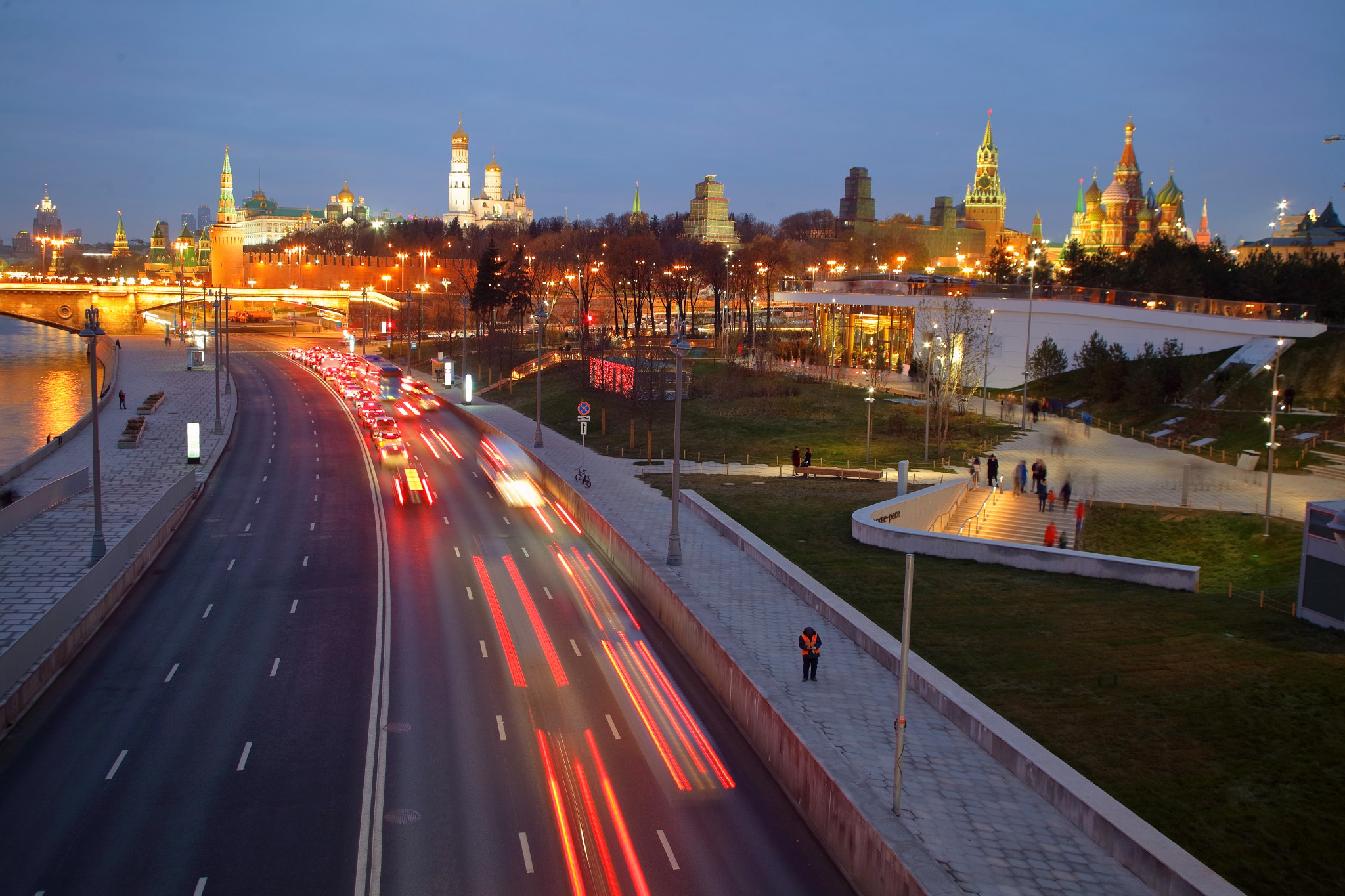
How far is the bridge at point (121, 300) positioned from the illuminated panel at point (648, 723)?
108 metres

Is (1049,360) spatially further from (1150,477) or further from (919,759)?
(919,759)

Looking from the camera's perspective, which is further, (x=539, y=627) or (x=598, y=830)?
(x=539, y=627)

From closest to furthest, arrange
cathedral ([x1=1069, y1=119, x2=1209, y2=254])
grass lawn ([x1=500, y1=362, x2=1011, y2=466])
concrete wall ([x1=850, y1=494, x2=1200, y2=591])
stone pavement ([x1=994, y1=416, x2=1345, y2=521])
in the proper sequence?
concrete wall ([x1=850, y1=494, x2=1200, y2=591]) < stone pavement ([x1=994, y1=416, x2=1345, y2=521]) < grass lawn ([x1=500, y1=362, x2=1011, y2=466]) < cathedral ([x1=1069, y1=119, x2=1209, y2=254])

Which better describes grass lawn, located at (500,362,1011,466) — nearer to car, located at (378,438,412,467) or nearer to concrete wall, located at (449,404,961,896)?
car, located at (378,438,412,467)

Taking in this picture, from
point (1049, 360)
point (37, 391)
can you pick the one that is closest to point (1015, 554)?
point (1049, 360)

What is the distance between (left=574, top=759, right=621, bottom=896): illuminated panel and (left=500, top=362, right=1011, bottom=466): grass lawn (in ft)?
84.3

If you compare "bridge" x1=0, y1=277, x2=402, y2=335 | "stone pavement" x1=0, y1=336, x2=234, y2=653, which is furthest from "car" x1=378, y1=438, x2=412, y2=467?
"bridge" x1=0, y1=277, x2=402, y2=335

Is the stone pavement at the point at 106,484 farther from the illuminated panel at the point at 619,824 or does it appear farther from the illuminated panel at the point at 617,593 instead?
the illuminated panel at the point at 617,593

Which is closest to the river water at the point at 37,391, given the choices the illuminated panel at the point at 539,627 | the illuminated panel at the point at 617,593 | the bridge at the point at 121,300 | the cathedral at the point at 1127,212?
the bridge at the point at 121,300

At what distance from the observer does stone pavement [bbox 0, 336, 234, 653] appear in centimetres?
2073

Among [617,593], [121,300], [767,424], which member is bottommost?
[617,593]

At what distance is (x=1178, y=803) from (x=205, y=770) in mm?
12611

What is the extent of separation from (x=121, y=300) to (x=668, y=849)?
135974mm

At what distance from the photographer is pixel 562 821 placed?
12430 mm
